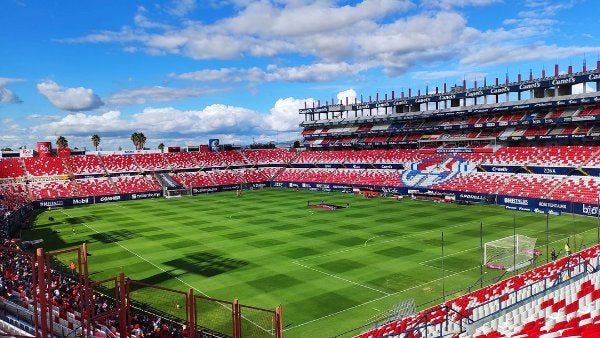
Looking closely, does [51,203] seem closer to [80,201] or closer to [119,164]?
[80,201]

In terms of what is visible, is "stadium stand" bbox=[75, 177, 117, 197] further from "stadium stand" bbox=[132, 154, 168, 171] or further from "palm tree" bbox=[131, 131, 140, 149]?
"palm tree" bbox=[131, 131, 140, 149]

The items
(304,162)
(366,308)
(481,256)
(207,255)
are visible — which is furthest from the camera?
(304,162)

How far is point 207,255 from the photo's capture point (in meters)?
37.7

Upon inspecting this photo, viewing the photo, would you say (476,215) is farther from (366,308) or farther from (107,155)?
(107,155)

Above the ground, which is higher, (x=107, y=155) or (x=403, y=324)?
(x=107, y=155)

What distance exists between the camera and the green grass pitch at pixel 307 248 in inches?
1073

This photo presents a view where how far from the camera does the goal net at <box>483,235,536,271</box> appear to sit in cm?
3125

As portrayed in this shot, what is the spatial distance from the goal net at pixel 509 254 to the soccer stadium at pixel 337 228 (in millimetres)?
157

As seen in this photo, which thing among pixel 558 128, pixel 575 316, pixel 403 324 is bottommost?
pixel 403 324

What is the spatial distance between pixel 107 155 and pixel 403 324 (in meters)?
84.9

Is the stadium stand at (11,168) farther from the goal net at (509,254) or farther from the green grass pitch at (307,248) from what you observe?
the goal net at (509,254)

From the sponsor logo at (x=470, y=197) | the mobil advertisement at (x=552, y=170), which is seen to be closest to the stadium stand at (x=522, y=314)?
the sponsor logo at (x=470, y=197)

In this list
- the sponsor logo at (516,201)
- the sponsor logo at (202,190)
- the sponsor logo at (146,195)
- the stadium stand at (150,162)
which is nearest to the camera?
the sponsor logo at (516,201)

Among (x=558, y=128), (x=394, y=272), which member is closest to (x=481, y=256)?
(x=394, y=272)
